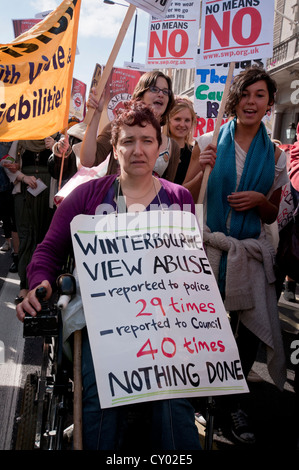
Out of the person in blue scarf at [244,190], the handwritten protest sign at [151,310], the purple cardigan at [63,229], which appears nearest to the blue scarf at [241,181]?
the person in blue scarf at [244,190]

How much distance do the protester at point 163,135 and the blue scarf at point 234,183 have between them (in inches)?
18.2

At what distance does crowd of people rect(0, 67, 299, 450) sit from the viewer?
178 centimetres

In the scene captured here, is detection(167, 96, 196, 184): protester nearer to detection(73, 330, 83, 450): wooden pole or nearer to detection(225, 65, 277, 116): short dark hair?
detection(225, 65, 277, 116): short dark hair

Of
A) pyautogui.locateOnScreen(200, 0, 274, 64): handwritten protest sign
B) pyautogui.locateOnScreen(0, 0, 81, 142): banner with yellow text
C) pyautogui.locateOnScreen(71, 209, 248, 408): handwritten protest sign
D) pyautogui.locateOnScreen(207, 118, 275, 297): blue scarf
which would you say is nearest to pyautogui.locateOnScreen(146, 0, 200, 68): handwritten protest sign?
pyautogui.locateOnScreen(200, 0, 274, 64): handwritten protest sign

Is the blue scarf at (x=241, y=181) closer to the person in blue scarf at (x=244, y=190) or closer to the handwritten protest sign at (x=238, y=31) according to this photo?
the person in blue scarf at (x=244, y=190)

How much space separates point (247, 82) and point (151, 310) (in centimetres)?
165

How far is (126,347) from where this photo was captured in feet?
5.45

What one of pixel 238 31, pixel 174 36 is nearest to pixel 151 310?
pixel 238 31

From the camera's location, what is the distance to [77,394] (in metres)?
1.69

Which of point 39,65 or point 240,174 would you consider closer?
point 240,174

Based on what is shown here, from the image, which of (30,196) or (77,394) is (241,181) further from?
(30,196)
